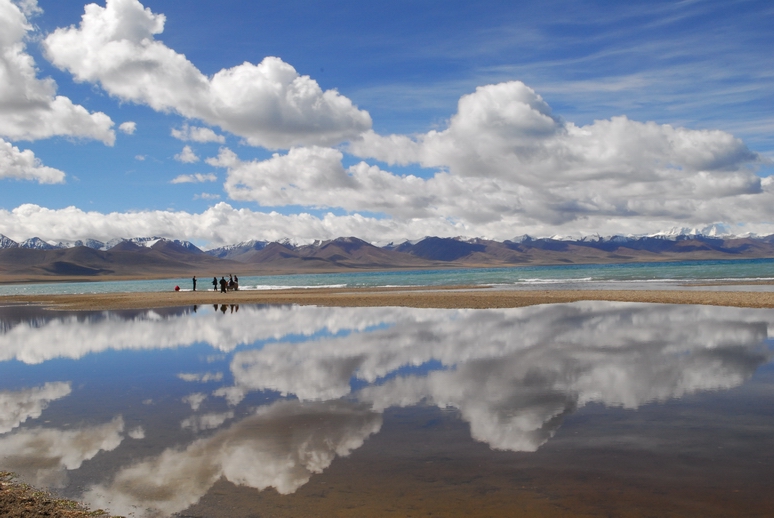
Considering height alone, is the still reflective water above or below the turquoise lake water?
above

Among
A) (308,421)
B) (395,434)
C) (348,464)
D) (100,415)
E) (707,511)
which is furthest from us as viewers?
(100,415)

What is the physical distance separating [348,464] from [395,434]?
1.47 metres

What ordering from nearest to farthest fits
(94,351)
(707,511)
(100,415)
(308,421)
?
1. (707,511)
2. (308,421)
3. (100,415)
4. (94,351)

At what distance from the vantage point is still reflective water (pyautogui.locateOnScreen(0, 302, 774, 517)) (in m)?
7.35

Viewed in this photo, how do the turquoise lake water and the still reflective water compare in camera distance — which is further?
the turquoise lake water

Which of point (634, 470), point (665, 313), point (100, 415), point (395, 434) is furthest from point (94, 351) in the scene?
point (665, 313)

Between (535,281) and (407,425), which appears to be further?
(535,281)

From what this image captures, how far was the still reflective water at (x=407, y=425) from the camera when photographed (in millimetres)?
7348

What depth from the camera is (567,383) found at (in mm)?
13094

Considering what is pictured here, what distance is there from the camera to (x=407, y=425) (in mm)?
10242

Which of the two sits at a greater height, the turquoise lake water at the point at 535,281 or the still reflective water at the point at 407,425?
the still reflective water at the point at 407,425

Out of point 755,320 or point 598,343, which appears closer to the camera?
point 598,343

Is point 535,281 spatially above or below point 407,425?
below

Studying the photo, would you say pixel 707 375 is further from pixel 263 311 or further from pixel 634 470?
pixel 263 311
